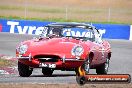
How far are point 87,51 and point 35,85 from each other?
171 cm

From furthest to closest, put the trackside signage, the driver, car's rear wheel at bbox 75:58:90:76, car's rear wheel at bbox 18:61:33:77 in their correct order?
the trackside signage, the driver, car's rear wheel at bbox 18:61:33:77, car's rear wheel at bbox 75:58:90:76

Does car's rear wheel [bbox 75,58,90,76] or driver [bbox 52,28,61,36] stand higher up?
driver [bbox 52,28,61,36]

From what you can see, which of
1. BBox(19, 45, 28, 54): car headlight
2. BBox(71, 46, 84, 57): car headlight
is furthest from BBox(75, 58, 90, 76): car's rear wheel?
BBox(19, 45, 28, 54): car headlight

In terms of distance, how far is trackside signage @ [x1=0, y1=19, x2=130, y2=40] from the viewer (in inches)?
1474

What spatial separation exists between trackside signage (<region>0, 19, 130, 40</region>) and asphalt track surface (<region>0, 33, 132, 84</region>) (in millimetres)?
1559

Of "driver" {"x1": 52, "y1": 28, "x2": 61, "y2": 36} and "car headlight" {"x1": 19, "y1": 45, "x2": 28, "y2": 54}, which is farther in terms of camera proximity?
"driver" {"x1": 52, "y1": 28, "x2": 61, "y2": 36}

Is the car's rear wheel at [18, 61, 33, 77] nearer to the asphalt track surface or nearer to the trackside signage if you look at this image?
the asphalt track surface

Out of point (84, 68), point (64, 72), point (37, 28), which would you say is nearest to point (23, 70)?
point (84, 68)

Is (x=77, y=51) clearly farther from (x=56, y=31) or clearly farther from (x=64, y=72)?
(x=64, y=72)

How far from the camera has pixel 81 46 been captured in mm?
14422

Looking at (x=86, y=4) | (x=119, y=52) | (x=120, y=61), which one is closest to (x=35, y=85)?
(x=120, y=61)

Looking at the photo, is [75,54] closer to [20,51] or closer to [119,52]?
[20,51]

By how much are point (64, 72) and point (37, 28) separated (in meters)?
22.1

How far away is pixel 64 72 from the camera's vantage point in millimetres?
18797
